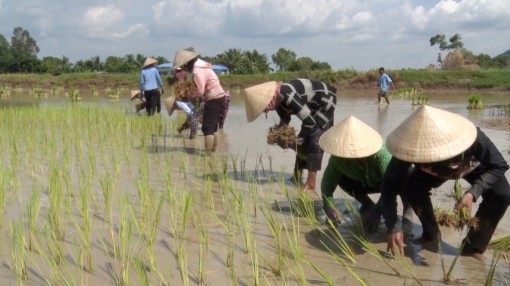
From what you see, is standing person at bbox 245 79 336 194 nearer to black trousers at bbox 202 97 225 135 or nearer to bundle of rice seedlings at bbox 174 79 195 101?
black trousers at bbox 202 97 225 135

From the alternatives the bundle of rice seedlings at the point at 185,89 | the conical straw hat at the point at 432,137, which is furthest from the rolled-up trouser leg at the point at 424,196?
the bundle of rice seedlings at the point at 185,89

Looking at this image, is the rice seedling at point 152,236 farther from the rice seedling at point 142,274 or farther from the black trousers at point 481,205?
the black trousers at point 481,205

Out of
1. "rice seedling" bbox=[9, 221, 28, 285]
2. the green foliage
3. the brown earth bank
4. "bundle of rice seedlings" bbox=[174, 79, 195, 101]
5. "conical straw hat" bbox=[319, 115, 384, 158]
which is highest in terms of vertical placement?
"bundle of rice seedlings" bbox=[174, 79, 195, 101]

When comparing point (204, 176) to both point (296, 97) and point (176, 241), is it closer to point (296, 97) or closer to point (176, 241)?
point (296, 97)

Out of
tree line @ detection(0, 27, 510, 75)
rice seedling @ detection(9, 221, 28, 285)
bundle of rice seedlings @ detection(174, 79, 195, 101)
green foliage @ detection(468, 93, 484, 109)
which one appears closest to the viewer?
rice seedling @ detection(9, 221, 28, 285)

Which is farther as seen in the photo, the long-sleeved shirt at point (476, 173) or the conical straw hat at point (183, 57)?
the conical straw hat at point (183, 57)

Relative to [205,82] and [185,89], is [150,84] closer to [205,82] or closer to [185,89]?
[185,89]

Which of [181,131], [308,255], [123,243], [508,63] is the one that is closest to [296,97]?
[308,255]

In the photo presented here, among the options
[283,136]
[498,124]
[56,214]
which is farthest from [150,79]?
[56,214]

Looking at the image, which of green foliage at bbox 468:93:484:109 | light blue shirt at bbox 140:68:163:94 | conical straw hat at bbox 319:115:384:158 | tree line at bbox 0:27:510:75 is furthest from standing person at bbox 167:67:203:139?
tree line at bbox 0:27:510:75

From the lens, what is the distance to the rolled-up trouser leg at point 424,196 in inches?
105

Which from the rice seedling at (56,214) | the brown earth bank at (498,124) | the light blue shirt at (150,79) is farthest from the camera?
the light blue shirt at (150,79)

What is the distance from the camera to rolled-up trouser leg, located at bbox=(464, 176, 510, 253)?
254 cm

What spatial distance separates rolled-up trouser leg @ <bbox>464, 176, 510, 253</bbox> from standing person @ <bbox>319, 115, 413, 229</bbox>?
1.20 feet
